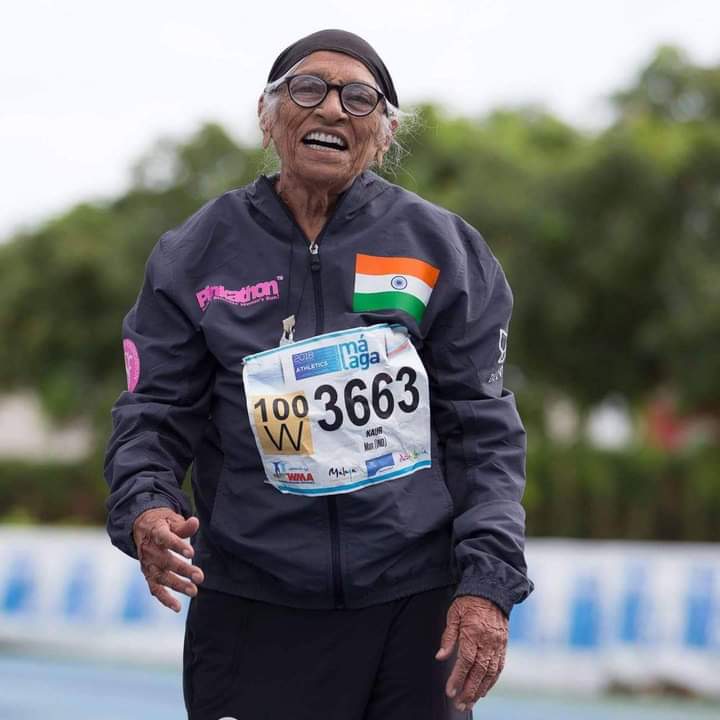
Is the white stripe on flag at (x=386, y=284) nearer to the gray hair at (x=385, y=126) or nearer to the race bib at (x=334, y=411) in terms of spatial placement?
the race bib at (x=334, y=411)

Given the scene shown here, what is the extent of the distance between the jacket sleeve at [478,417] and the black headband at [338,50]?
0.37 metres

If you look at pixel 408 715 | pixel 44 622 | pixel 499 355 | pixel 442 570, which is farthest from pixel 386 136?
pixel 44 622

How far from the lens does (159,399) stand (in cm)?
295

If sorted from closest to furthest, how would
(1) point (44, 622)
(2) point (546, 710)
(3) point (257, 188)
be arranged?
1. (3) point (257, 188)
2. (2) point (546, 710)
3. (1) point (44, 622)

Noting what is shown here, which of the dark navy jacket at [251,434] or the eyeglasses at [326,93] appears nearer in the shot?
the dark navy jacket at [251,434]

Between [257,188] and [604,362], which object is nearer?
[257,188]

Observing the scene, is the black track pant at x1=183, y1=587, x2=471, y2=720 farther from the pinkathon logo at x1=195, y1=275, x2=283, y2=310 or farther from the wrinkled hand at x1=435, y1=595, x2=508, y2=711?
the pinkathon logo at x1=195, y1=275, x2=283, y2=310

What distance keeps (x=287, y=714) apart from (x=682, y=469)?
79.3 feet

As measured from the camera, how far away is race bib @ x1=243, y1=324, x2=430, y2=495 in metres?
2.83

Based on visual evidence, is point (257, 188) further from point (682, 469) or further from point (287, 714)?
point (682, 469)

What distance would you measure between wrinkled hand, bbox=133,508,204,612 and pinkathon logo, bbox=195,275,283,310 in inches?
16.6

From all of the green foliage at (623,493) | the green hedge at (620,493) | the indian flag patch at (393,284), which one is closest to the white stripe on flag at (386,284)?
the indian flag patch at (393,284)

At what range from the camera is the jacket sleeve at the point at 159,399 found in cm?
283

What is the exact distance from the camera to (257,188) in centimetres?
307
